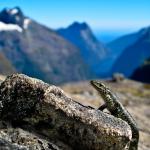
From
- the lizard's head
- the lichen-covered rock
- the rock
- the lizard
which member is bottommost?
the lichen-covered rock

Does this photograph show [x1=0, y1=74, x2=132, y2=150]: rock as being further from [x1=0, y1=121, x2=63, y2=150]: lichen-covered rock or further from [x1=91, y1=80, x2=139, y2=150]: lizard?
[x1=91, y1=80, x2=139, y2=150]: lizard

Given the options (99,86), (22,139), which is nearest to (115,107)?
(99,86)

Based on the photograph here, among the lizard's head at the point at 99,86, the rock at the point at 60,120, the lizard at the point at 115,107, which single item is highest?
the lizard's head at the point at 99,86

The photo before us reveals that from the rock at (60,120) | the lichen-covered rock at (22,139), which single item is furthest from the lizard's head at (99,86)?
the lichen-covered rock at (22,139)

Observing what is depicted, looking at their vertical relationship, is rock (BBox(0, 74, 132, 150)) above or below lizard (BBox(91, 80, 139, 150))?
below

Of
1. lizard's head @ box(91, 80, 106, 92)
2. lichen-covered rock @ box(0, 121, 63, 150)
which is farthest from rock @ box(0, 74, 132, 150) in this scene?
lizard's head @ box(91, 80, 106, 92)

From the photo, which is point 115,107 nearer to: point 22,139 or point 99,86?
point 99,86

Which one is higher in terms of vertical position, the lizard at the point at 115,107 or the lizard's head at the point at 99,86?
the lizard's head at the point at 99,86

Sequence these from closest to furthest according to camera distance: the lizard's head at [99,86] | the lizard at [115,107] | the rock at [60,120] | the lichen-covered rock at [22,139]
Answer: the lichen-covered rock at [22,139], the rock at [60,120], the lizard at [115,107], the lizard's head at [99,86]

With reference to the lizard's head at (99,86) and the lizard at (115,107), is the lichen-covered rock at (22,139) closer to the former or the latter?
the lizard at (115,107)

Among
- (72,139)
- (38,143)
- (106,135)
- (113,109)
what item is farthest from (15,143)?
(113,109)
